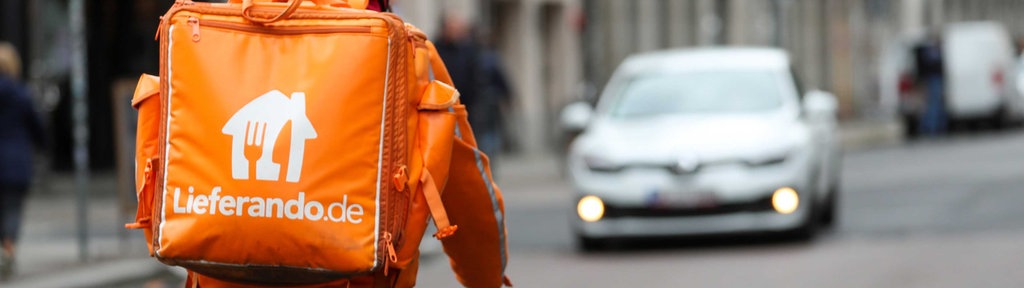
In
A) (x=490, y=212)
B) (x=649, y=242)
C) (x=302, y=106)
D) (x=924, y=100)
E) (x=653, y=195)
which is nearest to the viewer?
(x=302, y=106)

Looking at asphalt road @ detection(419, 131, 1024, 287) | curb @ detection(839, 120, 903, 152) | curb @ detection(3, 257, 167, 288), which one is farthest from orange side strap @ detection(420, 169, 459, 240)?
curb @ detection(839, 120, 903, 152)

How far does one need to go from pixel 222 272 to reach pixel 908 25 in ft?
199

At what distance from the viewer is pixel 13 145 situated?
37.8 ft

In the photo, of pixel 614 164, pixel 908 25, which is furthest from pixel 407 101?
pixel 908 25

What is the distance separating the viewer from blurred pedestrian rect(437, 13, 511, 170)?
1862cm

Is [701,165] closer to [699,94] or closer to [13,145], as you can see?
[699,94]

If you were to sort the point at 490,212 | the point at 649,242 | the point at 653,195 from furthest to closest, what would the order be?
the point at 649,242
the point at 653,195
the point at 490,212

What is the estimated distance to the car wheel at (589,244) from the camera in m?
12.7

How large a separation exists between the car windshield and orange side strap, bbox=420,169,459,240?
9942mm

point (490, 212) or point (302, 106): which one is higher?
point (302, 106)

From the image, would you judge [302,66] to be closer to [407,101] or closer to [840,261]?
[407,101]

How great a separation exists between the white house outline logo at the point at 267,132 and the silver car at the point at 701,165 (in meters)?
9.13

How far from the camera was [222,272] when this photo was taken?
323 centimetres

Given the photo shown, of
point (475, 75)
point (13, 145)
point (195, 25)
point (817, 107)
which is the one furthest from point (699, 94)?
point (195, 25)
